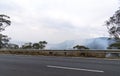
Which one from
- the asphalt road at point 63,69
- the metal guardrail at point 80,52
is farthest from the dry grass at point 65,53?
the asphalt road at point 63,69

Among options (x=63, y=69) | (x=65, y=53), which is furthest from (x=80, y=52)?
(x=63, y=69)

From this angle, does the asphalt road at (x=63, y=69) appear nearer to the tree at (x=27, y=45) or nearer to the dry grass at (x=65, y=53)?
the dry grass at (x=65, y=53)

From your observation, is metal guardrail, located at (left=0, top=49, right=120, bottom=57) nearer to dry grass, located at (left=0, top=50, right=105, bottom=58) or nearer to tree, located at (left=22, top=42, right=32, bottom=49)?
dry grass, located at (left=0, top=50, right=105, bottom=58)

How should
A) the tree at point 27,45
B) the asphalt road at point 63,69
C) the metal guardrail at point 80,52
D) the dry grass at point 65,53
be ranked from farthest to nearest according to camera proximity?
the tree at point 27,45
the dry grass at point 65,53
the metal guardrail at point 80,52
the asphalt road at point 63,69

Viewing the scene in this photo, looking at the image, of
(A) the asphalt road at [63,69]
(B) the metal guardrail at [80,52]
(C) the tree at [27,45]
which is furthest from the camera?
(C) the tree at [27,45]

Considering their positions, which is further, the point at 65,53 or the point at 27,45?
the point at 27,45

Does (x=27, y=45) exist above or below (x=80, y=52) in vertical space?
above

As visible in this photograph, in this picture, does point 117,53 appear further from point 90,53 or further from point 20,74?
point 20,74

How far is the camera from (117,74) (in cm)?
912

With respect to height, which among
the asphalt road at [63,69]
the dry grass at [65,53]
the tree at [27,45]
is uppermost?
the tree at [27,45]

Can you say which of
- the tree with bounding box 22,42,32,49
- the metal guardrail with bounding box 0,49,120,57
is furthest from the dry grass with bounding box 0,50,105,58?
the tree with bounding box 22,42,32,49

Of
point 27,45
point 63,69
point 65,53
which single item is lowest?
point 63,69

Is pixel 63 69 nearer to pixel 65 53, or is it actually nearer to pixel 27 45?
pixel 65 53

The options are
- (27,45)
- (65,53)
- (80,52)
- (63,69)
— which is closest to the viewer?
(63,69)
